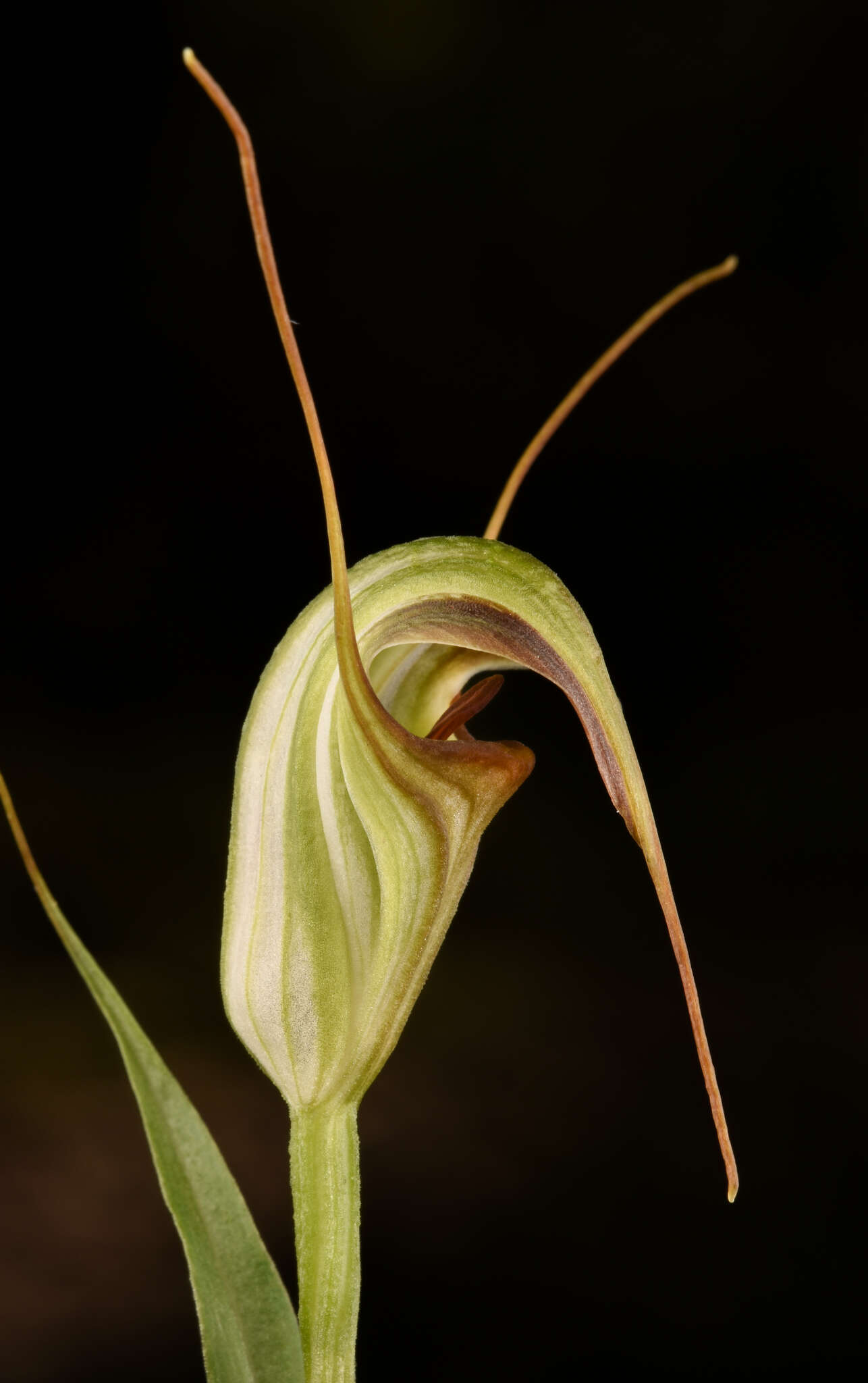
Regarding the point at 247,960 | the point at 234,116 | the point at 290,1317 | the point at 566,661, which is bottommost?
the point at 290,1317

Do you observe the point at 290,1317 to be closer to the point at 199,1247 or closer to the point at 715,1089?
the point at 199,1247

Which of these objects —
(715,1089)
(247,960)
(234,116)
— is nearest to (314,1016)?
(247,960)

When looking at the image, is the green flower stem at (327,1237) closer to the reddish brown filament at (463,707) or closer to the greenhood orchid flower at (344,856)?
the greenhood orchid flower at (344,856)

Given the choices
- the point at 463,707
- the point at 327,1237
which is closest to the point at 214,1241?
the point at 327,1237

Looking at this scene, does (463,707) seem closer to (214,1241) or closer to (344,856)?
(344,856)

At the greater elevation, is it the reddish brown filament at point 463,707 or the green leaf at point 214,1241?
the reddish brown filament at point 463,707

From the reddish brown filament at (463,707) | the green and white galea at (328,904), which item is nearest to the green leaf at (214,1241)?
the green and white galea at (328,904)
